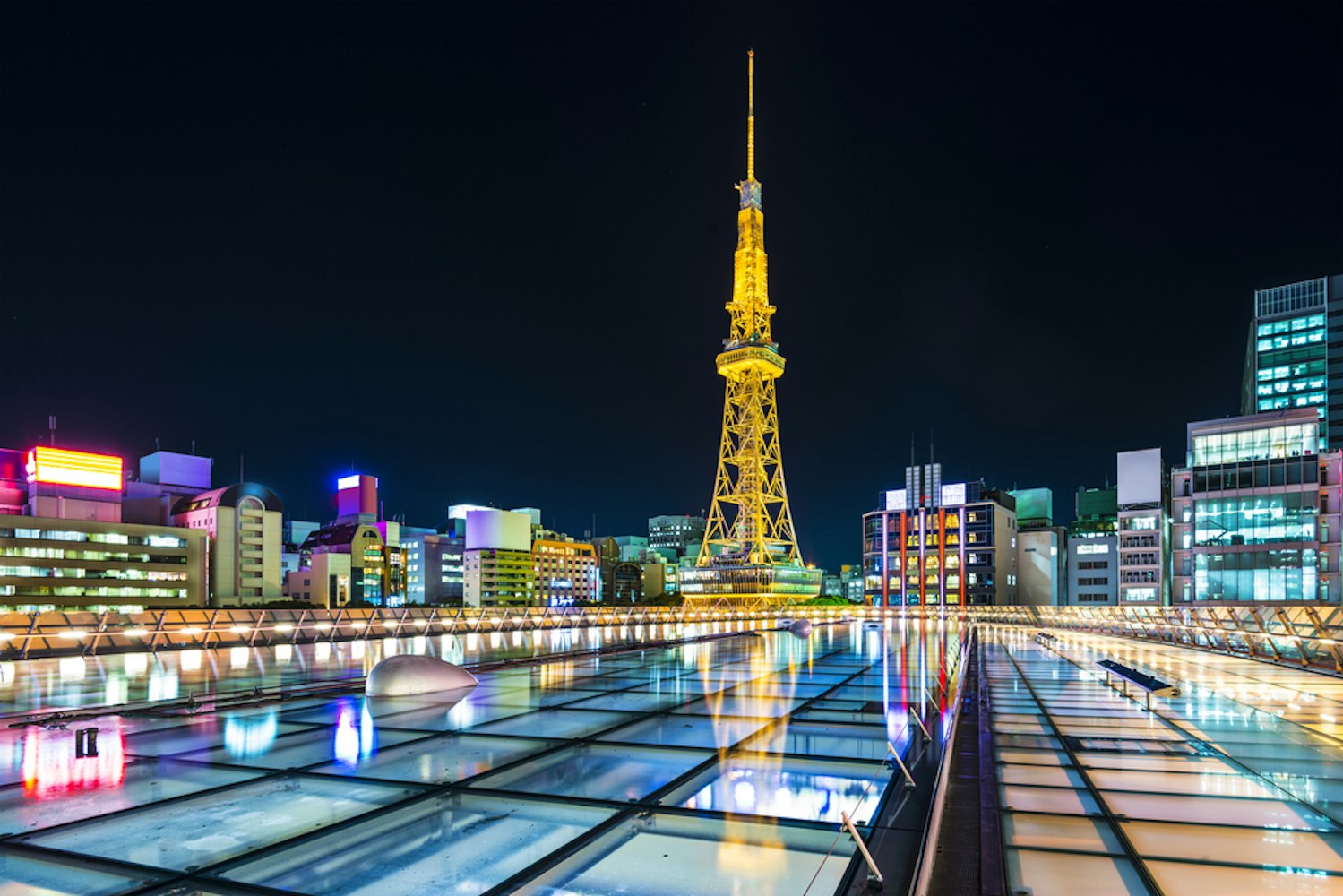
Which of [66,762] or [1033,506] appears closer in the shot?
[66,762]

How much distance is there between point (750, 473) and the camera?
121312 millimetres

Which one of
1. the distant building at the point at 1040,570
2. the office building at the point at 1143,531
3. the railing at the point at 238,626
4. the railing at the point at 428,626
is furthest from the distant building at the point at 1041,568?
the railing at the point at 238,626

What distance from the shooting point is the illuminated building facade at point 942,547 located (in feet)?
415

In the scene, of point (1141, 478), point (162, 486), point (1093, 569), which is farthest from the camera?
point (162, 486)

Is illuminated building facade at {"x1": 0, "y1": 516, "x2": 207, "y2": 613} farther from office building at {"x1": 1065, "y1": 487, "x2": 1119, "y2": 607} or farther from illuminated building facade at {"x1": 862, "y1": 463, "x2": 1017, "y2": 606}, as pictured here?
office building at {"x1": 1065, "y1": 487, "x2": 1119, "y2": 607}

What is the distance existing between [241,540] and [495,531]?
58369mm

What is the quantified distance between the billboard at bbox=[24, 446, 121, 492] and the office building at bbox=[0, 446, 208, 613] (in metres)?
0.10

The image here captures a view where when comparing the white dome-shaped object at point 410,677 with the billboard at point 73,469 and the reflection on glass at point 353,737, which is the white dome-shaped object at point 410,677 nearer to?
the reflection on glass at point 353,737

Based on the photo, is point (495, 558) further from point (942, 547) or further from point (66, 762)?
point (66, 762)

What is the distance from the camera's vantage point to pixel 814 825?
6.47 meters

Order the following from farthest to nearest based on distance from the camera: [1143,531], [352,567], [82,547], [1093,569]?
1. [352,567]
2. [1093,569]
3. [1143,531]
4. [82,547]

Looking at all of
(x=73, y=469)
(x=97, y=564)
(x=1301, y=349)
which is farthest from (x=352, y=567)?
(x=1301, y=349)

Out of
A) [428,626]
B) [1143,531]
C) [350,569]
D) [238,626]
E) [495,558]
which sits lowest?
[350,569]

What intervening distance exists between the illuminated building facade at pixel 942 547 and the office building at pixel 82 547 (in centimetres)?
9977
